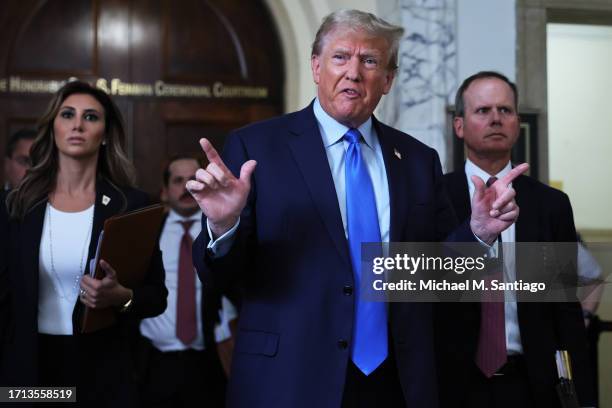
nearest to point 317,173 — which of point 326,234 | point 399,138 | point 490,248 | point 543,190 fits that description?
point 326,234

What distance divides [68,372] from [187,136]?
3.55 metres

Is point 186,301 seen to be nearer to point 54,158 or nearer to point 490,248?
point 54,158

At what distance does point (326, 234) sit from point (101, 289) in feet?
3.42

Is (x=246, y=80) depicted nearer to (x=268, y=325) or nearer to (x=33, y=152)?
(x=33, y=152)

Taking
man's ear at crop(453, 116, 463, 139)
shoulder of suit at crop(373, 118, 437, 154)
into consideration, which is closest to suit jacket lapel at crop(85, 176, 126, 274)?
shoulder of suit at crop(373, 118, 437, 154)

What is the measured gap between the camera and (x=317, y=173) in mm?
2541

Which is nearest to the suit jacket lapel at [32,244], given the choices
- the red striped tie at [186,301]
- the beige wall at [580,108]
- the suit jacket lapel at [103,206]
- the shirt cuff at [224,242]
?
the suit jacket lapel at [103,206]

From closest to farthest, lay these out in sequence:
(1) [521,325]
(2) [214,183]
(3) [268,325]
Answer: (2) [214,183] → (3) [268,325] → (1) [521,325]

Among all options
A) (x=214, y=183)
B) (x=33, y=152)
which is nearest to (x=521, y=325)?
(x=214, y=183)

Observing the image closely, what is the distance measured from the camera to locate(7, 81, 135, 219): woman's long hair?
343cm

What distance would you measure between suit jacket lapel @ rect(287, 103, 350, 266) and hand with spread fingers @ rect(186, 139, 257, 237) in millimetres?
267

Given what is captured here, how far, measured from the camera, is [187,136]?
662 centimetres

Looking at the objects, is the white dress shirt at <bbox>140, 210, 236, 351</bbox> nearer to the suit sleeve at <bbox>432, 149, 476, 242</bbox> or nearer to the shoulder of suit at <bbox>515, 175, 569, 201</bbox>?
the shoulder of suit at <bbox>515, 175, 569, 201</bbox>

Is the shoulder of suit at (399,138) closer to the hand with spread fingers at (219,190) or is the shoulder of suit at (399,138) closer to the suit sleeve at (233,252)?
the suit sleeve at (233,252)
